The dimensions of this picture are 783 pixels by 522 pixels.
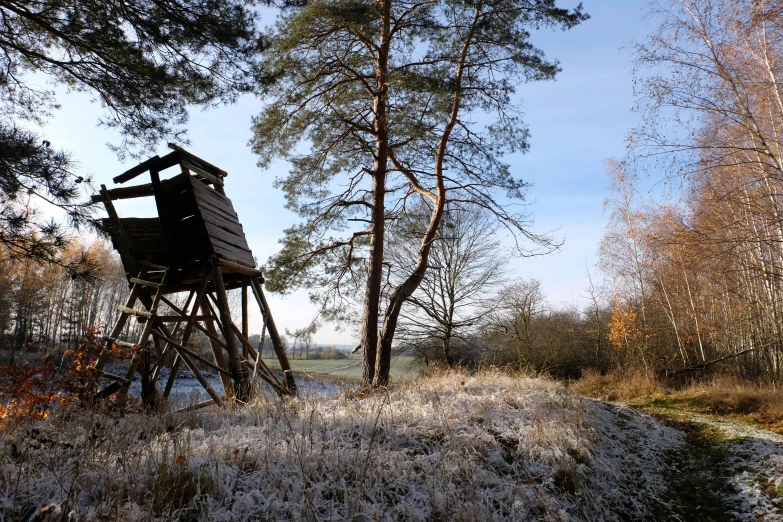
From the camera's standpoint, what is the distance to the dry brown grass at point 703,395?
8.87m

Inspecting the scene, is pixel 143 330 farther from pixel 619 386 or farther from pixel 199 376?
pixel 619 386

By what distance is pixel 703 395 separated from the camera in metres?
10.5

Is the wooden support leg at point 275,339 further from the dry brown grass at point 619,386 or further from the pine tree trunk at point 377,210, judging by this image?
the dry brown grass at point 619,386

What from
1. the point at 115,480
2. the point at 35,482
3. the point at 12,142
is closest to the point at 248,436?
the point at 115,480

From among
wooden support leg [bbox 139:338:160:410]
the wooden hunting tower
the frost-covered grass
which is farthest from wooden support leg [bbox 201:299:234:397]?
the frost-covered grass

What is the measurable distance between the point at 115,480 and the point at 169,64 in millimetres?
5543

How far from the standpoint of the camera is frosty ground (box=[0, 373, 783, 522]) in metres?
2.93

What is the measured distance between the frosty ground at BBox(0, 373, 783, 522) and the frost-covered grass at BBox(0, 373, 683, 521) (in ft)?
0.05

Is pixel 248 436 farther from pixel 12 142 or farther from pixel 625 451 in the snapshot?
pixel 625 451

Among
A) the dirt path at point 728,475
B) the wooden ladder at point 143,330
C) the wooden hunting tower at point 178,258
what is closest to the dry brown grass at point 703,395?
the dirt path at point 728,475

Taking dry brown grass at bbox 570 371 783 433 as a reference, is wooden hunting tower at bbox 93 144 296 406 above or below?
above

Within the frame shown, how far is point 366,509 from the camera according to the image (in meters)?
3.13

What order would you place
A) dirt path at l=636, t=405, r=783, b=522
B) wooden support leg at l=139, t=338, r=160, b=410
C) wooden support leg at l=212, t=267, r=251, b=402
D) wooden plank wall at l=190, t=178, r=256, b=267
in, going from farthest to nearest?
wooden plank wall at l=190, t=178, r=256, b=267 → wooden support leg at l=212, t=267, r=251, b=402 → wooden support leg at l=139, t=338, r=160, b=410 → dirt path at l=636, t=405, r=783, b=522

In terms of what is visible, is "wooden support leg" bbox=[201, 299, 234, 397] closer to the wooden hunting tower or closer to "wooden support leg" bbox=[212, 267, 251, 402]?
the wooden hunting tower
